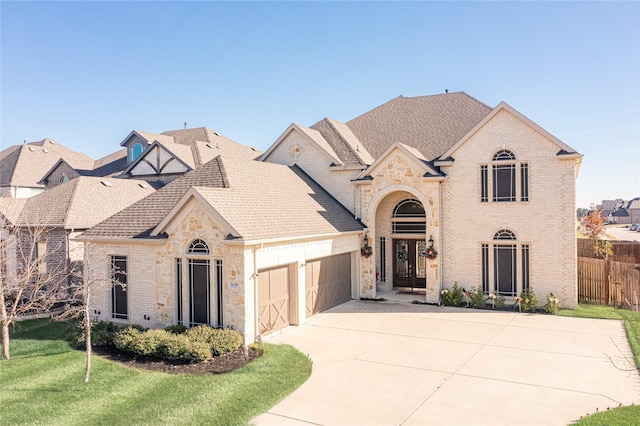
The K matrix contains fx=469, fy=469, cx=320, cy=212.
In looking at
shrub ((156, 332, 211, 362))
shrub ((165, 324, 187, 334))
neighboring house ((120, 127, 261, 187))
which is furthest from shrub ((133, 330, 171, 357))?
neighboring house ((120, 127, 261, 187))

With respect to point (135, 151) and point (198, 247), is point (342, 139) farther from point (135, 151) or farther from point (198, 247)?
point (135, 151)

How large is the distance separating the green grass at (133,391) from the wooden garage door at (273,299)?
5.76 ft

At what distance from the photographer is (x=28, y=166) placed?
39.7 m

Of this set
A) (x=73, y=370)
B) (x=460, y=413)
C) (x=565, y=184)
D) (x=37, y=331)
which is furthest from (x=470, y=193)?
(x=37, y=331)

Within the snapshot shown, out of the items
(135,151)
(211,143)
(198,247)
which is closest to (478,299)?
(198,247)

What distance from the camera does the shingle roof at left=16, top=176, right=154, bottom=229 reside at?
67.1 ft

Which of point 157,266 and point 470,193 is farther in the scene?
point 470,193

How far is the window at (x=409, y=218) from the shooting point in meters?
22.7

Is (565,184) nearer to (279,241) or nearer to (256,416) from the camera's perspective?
(279,241)

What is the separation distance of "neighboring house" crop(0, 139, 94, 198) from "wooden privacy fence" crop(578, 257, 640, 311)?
3446 centimetres

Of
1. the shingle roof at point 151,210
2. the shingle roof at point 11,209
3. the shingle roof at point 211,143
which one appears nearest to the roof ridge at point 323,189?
the shingle roof at point 151,210

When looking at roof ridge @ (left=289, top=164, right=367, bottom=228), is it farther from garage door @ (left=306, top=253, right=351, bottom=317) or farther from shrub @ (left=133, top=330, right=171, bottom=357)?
shrub @ (left=133, top=330, right=171, bottom=357)

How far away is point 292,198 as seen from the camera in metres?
19.9

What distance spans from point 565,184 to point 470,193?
3.71 m
